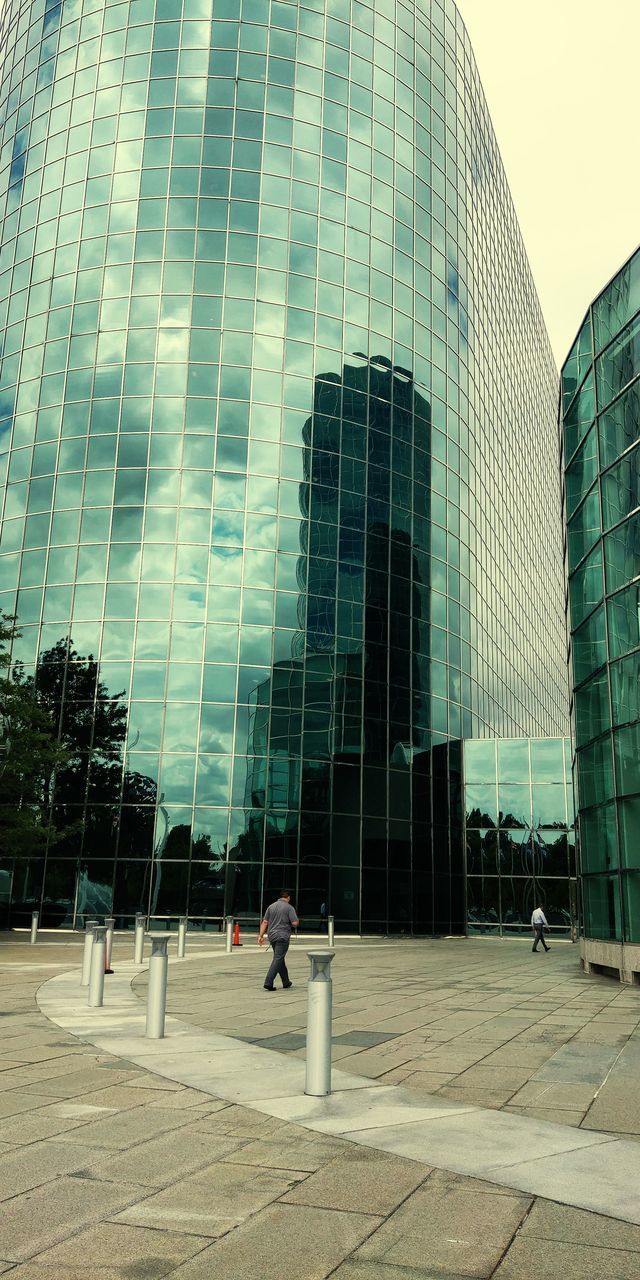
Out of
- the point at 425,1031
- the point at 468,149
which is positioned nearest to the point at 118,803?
the point at 425,1031

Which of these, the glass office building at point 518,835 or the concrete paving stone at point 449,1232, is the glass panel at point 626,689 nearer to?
the concrete paving stone at point 449,1232

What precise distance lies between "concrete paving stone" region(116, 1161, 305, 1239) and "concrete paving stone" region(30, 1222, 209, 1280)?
0.11 m

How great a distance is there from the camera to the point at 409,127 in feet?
146

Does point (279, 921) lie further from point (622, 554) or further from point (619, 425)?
point (619, 425)

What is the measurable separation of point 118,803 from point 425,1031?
2431 centimetres

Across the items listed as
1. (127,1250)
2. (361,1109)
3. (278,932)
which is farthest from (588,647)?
(127,1250)

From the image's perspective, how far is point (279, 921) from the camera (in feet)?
52.8

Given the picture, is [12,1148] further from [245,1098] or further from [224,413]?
[224,413]

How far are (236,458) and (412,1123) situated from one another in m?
32.3

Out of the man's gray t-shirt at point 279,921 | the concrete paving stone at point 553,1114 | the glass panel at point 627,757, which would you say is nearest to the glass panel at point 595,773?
the glass panel at point 627,757

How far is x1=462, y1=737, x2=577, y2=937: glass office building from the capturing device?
41875mm

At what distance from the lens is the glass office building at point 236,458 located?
115 ft

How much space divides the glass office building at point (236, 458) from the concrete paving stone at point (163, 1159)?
28041mm

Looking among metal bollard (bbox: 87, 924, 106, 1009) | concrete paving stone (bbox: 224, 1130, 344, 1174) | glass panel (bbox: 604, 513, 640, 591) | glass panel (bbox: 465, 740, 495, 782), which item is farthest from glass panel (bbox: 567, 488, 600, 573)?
glass panel (bbox: 465, 740, 495, 782)
